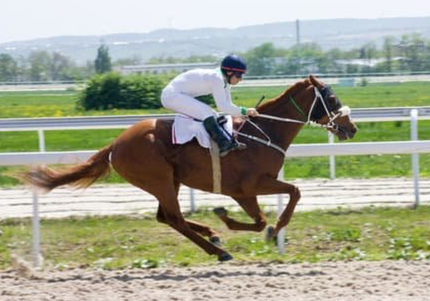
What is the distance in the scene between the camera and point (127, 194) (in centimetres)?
1277

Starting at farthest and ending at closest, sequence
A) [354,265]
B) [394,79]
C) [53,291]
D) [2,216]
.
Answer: [394,79] < [2,216] < [354,265] < [53,291]

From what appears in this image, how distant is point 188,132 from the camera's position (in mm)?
8453

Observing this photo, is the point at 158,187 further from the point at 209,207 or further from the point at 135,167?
the point at 209,207

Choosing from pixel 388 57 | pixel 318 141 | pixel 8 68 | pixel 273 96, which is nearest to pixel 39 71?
pixel 8 68

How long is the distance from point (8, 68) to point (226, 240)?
56.0 meters

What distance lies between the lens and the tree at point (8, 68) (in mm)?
61062

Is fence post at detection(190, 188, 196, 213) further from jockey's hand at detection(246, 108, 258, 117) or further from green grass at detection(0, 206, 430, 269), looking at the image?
jockey's hand at detection(246, 108, 258, 117)

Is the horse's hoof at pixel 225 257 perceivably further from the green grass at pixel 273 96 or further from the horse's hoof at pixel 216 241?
the green grass at pixel 273 96

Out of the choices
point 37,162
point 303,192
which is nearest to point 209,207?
point 303,192

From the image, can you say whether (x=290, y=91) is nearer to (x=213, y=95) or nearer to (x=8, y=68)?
(x=213, y=95)

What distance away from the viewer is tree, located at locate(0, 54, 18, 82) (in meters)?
61.1

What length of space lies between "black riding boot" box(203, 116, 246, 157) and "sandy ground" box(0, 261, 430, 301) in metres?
1.02

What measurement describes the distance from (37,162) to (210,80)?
2257mm

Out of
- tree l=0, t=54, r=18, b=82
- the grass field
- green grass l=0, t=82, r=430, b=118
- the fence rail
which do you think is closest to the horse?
the grass field
